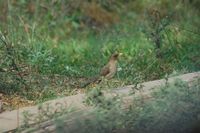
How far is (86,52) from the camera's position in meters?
10.6

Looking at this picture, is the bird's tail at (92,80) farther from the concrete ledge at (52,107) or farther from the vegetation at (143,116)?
the vegetation at (143,116)

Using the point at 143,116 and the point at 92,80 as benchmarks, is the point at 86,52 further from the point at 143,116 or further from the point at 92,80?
the point at 143,116

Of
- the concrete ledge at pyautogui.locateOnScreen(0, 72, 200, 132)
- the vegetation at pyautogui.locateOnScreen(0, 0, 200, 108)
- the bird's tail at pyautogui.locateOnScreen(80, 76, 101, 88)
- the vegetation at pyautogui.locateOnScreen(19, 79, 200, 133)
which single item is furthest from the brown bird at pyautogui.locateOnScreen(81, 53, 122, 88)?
the vegetation at pyautogui.locateOnScreen(19, 79, 200, 133)

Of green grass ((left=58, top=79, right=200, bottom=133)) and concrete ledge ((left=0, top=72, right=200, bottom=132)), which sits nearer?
green grass ((left=58, top=79, right=200, bottom=133))

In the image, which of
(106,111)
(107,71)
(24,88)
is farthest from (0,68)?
(106,111)

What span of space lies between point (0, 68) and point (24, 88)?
0.59 meters

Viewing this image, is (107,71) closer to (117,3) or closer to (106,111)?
(106,111)

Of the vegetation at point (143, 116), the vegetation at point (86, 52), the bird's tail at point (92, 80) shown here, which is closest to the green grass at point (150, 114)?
the vegetation at point (143, 116)

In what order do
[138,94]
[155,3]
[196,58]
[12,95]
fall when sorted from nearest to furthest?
[138,94] < [12,95] < [196,58] < [155,3]

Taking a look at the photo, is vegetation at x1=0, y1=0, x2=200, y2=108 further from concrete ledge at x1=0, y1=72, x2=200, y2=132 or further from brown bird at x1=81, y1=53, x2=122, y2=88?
concrete ledge at x1=0, y1=72, x2=200, y2=132

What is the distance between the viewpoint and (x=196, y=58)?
9047mm

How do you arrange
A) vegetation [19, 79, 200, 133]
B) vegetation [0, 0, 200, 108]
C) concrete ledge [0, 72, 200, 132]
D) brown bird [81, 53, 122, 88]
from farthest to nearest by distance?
vegetation [0, 0, 200, 108], brown bird [81, 53, 122, 88], concrete ledge [0, 72, 200, 132], vegetation [19, 79, 200, 133]

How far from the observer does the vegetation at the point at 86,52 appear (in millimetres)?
8117

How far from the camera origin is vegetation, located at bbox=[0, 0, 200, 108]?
26.6 feet
